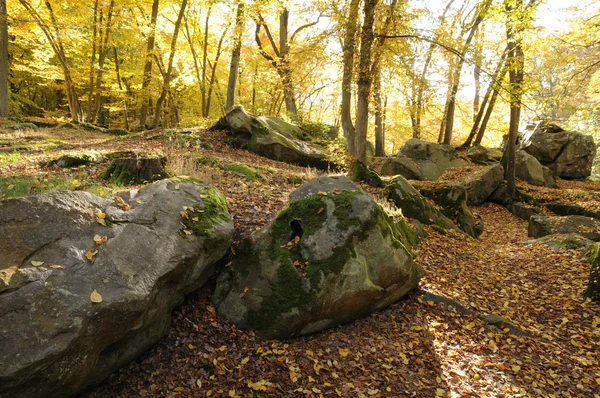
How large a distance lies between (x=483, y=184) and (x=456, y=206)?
429cm

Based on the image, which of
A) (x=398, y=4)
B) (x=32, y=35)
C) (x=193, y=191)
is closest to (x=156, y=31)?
(x=32, y=35)

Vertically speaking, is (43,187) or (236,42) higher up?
(236,42)

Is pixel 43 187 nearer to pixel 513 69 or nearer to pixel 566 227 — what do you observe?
pixel 513 69

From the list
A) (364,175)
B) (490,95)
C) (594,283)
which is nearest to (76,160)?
(364,175)

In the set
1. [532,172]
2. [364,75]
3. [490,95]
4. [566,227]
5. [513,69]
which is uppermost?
[490,95]

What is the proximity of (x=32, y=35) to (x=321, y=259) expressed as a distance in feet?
65.2

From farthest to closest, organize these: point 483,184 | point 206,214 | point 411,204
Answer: point 483,184 < point 411,204 < point 206,214

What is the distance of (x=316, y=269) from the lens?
438cm

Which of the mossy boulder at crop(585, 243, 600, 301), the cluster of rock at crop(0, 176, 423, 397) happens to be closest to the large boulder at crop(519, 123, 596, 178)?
the mossy boulder at crop(585, 243, 600, 301)

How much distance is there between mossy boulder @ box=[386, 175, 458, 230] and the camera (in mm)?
8648

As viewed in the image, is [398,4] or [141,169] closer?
[141,169]

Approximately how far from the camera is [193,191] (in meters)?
4.59

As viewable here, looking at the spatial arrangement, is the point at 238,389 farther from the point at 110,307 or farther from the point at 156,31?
the point at 156,31

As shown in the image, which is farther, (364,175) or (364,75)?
(364,175)
